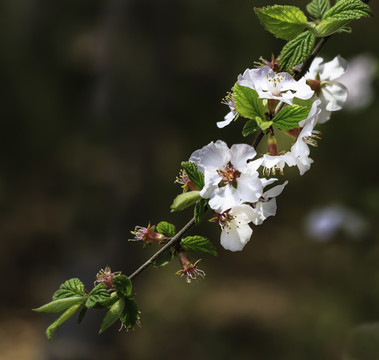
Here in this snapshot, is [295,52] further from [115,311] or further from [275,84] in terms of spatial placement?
[115,311]

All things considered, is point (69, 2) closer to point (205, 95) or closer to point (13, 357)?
point (205, 95)

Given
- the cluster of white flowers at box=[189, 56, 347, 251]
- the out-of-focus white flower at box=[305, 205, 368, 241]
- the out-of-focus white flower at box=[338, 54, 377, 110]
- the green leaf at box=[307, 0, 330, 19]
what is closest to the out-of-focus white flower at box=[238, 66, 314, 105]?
the cluster of white flowers at box=[189, 56, 347, 251]

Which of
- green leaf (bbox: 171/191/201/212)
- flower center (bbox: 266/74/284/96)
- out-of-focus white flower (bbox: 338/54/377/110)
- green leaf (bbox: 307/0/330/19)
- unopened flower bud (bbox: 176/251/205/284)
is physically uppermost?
green leaf (bbox: 307/0/330/19)

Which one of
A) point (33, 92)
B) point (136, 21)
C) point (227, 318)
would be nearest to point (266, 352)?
point (227, 318)

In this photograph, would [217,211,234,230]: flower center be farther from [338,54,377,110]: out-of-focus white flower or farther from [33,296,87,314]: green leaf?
[338,54,377,110]: out-of-focus white flower

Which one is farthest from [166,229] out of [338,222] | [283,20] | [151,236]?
[338,222]

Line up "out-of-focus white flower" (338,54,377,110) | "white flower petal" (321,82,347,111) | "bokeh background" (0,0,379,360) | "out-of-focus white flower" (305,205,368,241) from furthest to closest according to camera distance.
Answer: "bokeh background" (0,0,379,360) → "out-of-focus white flower" (305,205,368,241) → "out-of-focus white flower" (338,54,377,110) → "white flower petal" (321,82,347,111)
